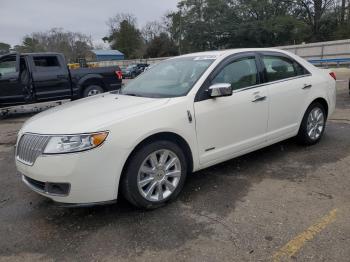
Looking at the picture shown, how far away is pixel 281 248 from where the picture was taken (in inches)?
116

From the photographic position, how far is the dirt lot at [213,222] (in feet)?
9.78

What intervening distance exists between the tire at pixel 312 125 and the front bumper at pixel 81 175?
3236 mm

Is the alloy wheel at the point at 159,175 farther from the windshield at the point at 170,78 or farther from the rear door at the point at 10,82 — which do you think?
the rear door at the point at 10,82

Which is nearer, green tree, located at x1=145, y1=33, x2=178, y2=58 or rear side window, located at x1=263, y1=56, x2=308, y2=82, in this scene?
rear side window, located at x1=263, y1=56, x2=308, y2=82

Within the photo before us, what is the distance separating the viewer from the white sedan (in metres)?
3.28

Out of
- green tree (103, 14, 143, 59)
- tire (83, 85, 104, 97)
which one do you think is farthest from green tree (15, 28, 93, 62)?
tire (83, 85, 104, 97)

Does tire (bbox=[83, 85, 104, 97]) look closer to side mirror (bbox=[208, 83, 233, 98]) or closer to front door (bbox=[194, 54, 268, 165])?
front door (bbox=[194, 54, 268, 165])

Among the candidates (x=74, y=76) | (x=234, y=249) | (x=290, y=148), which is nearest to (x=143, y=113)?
(x=234, y=249)

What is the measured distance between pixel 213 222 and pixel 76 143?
1.49 meters

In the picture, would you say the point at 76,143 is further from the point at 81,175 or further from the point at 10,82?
the point at 10,82

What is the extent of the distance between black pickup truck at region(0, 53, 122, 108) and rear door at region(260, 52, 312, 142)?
7508 millimetres

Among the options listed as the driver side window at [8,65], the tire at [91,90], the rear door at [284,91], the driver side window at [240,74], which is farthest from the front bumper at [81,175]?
the tire at [91,90]

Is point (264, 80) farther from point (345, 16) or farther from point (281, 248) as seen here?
point (345, 16)

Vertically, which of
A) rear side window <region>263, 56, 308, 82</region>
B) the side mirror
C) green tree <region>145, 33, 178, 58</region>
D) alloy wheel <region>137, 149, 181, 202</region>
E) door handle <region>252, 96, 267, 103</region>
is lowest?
alloy wheel <region>137, 149, 181, 202</region>
